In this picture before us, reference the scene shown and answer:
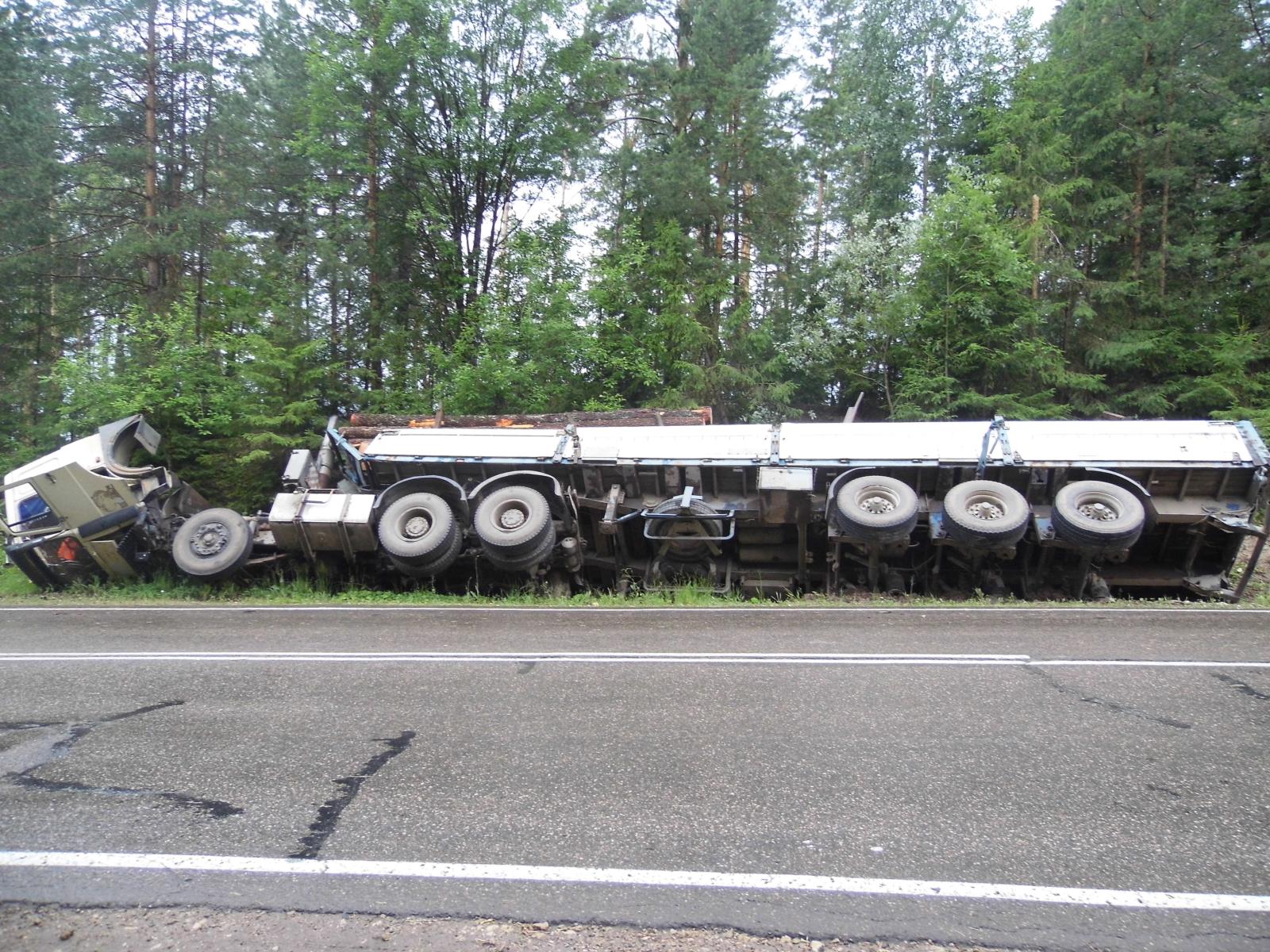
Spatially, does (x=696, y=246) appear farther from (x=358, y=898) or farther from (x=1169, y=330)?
(x=358, y=898)

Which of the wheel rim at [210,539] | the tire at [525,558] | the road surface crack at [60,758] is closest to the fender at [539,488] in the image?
the tire at [525,558]

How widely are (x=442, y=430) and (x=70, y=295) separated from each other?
60.6 ft

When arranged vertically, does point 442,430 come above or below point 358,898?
above

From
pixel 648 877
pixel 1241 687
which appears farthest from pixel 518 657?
pixel 1241 687

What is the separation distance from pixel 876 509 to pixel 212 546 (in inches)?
352

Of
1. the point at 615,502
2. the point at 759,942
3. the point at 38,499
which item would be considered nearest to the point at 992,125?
the point at 615,502

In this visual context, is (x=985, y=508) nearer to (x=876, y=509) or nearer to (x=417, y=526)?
(x=876, y=509)

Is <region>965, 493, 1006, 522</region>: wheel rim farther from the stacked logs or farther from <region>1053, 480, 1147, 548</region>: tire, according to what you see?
the stacked logs

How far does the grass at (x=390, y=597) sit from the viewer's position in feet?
33.4

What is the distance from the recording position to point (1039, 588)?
1112 cm

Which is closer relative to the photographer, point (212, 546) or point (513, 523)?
point (513, 523)

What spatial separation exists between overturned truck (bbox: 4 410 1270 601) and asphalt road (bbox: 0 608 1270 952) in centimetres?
311

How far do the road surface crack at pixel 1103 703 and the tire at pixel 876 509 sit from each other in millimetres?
3809

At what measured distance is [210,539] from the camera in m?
12.2
